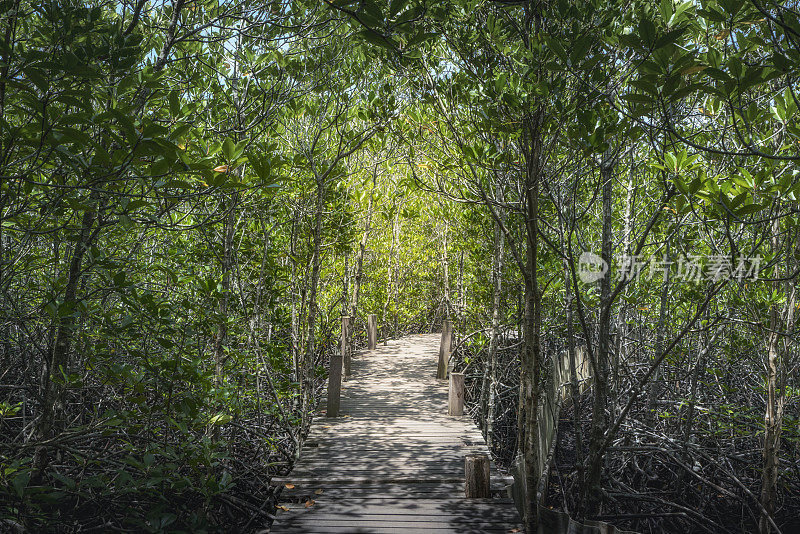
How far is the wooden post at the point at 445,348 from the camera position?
8734mm

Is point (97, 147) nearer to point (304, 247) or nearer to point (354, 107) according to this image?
point (354, 107)

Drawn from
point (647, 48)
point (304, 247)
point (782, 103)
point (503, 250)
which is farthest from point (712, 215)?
point (304, 247)

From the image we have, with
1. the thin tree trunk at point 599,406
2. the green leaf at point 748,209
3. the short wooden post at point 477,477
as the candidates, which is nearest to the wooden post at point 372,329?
the short wooden post at point 477,477

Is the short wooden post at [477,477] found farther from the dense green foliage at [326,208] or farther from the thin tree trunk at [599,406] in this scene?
the thin tree trunk at [599,406]

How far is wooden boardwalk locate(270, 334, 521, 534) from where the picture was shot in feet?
14.0

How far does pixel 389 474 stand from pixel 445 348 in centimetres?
383

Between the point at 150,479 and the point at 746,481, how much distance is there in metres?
6.35

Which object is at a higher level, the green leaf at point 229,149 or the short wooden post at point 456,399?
the green leaf at point 229,149

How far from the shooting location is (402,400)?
7793 mm

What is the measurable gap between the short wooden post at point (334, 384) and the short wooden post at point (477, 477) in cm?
256

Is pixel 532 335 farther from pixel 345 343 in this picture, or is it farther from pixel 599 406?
pixel 345 343

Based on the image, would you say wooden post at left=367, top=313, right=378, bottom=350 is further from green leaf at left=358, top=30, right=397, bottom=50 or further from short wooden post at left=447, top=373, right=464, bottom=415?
green leaf at left=358, top=30, right=397, bottom=50

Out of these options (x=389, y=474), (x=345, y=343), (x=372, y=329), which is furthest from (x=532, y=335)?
(x=372, y=329)

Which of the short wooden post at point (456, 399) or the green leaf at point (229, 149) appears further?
the short wooden post at point (456, 399)
